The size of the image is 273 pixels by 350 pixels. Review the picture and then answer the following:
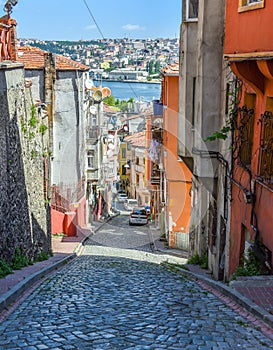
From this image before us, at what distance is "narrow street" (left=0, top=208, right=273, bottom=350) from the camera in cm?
675

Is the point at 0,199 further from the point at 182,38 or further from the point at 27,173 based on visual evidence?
the point at 182,38

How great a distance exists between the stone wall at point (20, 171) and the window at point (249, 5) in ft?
19.4

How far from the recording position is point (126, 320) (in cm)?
802

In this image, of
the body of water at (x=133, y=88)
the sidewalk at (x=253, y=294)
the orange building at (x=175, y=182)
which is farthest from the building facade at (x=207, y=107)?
the body of water at (x=133, y=88)

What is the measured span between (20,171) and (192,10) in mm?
6922

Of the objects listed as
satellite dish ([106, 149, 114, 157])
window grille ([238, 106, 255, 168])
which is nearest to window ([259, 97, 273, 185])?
window grille ([238, 106, 255, 168])

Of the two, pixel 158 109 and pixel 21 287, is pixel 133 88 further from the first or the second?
pixel 21 287

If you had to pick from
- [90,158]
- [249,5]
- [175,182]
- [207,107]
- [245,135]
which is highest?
[249,5]

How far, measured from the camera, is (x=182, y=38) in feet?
55.1

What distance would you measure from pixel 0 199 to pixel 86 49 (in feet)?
417

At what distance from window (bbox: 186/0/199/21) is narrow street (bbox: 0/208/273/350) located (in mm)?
7798

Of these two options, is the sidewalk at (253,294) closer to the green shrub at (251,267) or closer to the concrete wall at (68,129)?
the green shrub at (251,267)

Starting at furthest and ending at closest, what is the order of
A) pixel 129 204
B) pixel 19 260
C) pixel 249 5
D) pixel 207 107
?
pixel 129 204 → pixel 19 260 → pixel 207 107 → pixel 249 5

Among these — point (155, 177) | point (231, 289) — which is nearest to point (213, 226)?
point (231, 289)
